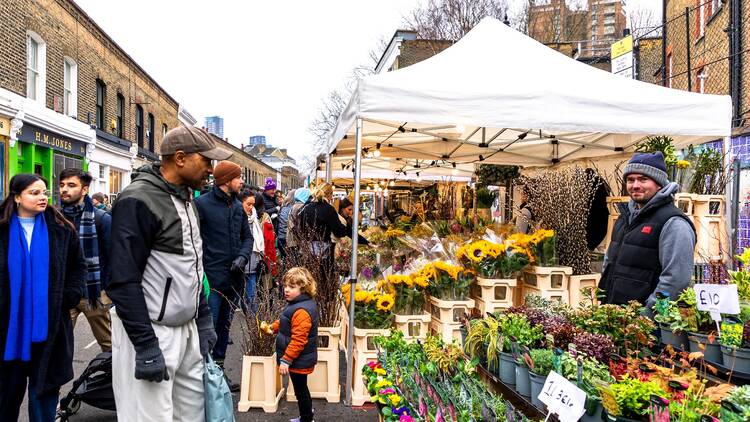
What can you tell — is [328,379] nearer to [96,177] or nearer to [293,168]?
[96,177]

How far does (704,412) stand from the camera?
177cm

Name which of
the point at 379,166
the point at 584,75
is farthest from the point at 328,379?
the point at 379,166

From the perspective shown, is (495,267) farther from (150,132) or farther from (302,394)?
(150,132)

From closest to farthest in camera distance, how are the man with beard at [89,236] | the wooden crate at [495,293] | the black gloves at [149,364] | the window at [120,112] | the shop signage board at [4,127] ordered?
the black gloves at [149,364], the man with beard at [89,236], the wooden crate at [495,293], the shop signage board at [4,127], the window at [120,112]

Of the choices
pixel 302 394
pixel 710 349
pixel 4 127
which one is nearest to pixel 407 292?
pixel 302 394

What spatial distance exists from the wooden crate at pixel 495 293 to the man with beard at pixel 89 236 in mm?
3065

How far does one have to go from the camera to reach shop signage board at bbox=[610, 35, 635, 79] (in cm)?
1030

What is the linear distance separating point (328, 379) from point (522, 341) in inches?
88.3

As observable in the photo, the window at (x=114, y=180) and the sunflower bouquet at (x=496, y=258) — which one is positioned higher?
the window at (x=114, y=180)

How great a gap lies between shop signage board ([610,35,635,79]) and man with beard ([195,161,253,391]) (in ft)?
28.4

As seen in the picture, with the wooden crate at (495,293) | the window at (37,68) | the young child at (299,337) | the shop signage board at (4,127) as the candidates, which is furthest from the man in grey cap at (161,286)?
the window at (37,68)

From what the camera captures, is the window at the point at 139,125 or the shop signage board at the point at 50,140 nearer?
the shop signage board at the point at 50,140

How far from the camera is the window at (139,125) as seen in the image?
2119cm

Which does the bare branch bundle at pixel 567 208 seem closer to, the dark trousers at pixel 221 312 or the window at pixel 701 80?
the dark trousers at pixel 221 312
